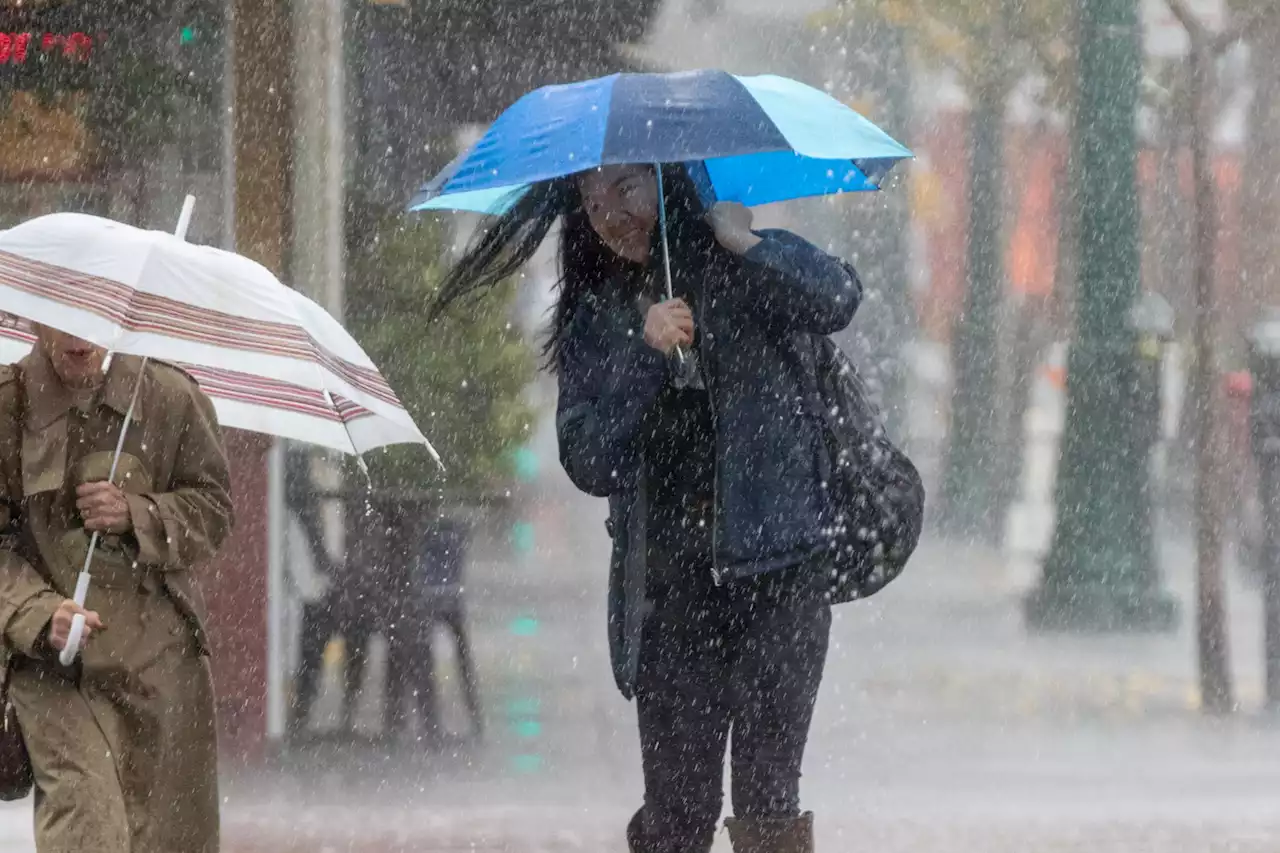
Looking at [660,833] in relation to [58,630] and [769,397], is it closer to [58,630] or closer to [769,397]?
[769,397]

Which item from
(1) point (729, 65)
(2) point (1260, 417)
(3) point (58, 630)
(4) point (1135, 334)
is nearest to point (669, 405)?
(3) point (58, 630)

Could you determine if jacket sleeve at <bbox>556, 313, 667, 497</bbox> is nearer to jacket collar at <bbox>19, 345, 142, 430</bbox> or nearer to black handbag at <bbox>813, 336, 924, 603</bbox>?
black handbag at <bbox>813, 336, 924, 603</bbox>

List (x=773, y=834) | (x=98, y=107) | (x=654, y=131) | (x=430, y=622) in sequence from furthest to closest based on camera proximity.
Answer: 1. (x=98, y=107)
2. (x=430, y=622)
3. (x=773, y=834)
4. (x=654, y=131)

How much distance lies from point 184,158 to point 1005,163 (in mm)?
11251

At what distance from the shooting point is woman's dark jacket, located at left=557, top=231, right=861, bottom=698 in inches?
169

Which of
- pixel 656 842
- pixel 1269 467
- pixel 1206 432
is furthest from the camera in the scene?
pixel 1206 432

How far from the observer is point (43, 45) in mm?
8844

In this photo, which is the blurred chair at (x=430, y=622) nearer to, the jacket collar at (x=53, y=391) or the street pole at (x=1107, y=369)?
the jacket collar at (x=53, y=391)

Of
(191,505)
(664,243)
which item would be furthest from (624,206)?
(191,505)

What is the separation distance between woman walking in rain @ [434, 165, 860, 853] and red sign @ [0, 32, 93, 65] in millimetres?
4941

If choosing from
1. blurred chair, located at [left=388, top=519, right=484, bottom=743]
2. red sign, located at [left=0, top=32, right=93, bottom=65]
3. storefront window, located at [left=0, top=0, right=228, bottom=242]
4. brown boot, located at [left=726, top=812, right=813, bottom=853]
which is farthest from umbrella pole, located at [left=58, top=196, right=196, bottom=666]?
red sign, located at [left=0, top=32, right=93, bottom=65]

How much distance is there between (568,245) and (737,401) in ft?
1.86

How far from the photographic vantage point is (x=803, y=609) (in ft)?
14.4

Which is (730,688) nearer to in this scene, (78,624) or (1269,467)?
(78,624)
